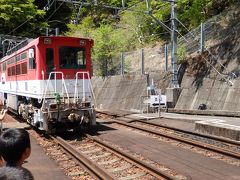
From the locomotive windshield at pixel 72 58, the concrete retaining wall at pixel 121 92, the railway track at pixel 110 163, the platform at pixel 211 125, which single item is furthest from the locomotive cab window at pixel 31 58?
the concrete retaining wall at pixel 121 92

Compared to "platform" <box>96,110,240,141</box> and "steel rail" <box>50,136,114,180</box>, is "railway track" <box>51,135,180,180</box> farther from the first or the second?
"platform" <box>96,110,240,141</box>

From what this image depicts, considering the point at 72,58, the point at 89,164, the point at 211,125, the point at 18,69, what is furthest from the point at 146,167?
the point at 18,69

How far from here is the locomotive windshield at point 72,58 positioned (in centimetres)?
1491

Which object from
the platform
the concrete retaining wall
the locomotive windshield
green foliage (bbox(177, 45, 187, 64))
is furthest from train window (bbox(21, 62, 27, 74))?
green foliage (bbox(177, 45, 187, 64))

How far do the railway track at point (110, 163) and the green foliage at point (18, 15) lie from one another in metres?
27.9

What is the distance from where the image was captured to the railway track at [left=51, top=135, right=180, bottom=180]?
27.3 feet

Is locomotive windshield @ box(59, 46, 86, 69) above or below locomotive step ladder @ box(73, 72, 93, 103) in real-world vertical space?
above

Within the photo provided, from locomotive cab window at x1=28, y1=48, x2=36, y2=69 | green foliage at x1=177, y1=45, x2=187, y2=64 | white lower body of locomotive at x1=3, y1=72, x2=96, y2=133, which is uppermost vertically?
green foliage at x1=177, y1=45, x2=187, y2=64

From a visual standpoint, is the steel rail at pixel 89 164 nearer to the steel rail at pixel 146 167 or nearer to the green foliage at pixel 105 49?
the steel rail at pixel 146 167

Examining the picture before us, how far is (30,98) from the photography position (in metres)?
16.5

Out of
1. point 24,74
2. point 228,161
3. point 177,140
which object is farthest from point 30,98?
point 228,161

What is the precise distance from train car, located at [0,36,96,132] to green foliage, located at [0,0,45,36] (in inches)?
923

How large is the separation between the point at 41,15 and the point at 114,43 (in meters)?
12.2

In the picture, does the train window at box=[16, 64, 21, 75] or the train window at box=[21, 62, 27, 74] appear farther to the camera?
the train window at box=[16, 64, 21, 75]
